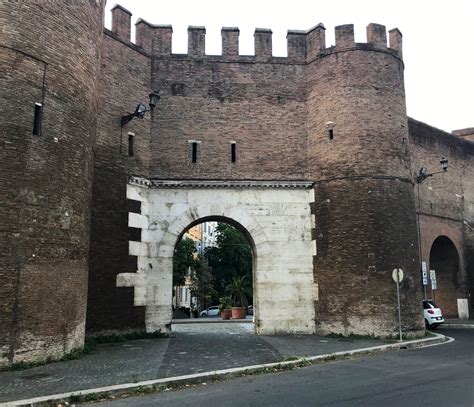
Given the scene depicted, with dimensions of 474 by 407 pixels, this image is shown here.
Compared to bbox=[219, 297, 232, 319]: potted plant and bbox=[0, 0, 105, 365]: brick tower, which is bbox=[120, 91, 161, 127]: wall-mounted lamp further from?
bbox=[219, 297, 232, 319]: potted plant

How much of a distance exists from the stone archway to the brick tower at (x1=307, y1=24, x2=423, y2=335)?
0.58m

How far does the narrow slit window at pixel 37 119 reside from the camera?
36.1 ft

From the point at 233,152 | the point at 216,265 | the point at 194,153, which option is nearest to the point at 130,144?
the point at 194,153

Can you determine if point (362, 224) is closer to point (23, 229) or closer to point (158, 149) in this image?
point (158, 149)

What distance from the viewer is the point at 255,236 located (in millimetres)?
16703

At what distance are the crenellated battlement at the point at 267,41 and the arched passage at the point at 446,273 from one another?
1144 centimetres

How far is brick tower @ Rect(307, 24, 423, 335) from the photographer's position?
15.6 metres

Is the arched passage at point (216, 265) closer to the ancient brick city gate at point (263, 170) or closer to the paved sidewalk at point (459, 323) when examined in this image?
the paved sidewalk at point (459, 323)

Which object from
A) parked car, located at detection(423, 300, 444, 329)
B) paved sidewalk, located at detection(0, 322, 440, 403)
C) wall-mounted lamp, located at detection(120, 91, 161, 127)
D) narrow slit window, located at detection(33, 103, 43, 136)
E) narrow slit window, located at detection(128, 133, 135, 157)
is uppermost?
wall-mounted lamp, located at detection(120, 91, 161, 127)

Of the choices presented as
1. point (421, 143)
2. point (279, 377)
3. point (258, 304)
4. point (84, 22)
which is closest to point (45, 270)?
point (279, 377)

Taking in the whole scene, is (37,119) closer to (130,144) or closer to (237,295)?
(130,144)

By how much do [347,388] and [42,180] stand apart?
301 inches

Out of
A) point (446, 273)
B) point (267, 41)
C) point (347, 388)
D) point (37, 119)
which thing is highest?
point (267, 41)

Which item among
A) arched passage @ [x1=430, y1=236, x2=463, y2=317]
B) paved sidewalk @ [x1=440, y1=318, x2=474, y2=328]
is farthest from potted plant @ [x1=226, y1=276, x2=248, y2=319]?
paved sidewalk @ [x1=440, y1=318, x2=474, y2=328]
